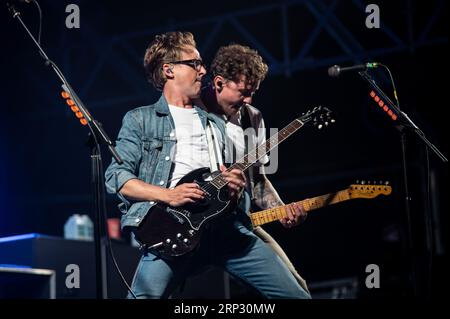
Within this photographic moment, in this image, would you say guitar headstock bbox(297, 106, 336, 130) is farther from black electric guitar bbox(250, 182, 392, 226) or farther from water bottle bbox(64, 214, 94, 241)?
water bottle bbox(64, 214, 94, 241)

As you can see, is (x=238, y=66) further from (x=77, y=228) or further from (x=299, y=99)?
(x=77, y=228)

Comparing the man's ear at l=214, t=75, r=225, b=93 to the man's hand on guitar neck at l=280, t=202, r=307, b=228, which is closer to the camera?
the man's hand on guitar neck at l=280, t=202, r=307, b=228

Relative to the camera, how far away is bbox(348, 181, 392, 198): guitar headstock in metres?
4.42

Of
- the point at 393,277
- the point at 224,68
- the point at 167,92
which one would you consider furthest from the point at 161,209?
the point at 393,277

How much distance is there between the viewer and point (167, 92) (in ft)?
13.8

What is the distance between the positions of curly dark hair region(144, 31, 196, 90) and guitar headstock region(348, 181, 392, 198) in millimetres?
1296

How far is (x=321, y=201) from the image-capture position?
14.0 ft

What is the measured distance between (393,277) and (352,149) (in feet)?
4.81

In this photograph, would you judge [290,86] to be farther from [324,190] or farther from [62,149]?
[62,149]

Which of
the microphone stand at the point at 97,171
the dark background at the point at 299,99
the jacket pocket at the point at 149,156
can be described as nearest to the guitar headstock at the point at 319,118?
the jacket pocket at the point at 149,156

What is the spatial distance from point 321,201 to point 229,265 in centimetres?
76

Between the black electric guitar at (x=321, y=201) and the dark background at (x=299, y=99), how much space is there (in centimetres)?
211

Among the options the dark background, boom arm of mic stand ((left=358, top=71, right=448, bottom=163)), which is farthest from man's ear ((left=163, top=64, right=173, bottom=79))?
the dark background

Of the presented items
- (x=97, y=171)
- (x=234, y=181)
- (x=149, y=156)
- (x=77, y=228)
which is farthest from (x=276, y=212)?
(x=77, y=228)
